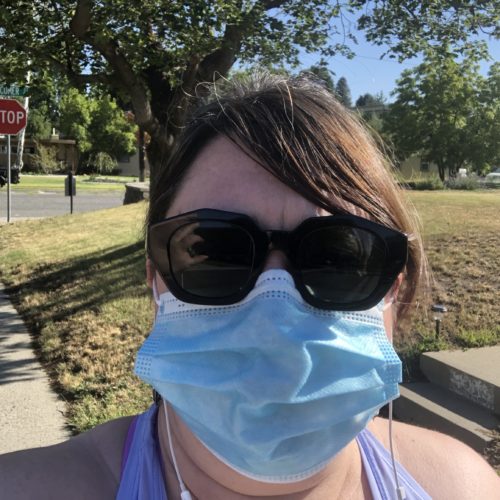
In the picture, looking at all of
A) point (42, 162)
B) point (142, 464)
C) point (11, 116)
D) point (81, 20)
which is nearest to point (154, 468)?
point (142, 464)

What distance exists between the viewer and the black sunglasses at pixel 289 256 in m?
1.26

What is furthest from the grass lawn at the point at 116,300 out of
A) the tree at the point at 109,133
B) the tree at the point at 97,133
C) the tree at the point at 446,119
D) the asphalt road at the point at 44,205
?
the tree at the point at 109,133

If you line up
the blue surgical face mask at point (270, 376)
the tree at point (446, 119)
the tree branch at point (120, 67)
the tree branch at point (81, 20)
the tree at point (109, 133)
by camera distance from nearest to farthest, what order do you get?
the blue surgical face mask at point (270, 376) < the tree branch at point (81, 20) < the tree branch at point (120, 67) < the tree at point (446, 119) < the tree at point (109, 133)

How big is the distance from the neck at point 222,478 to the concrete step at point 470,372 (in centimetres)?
239

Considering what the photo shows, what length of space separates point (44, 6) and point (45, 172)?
47.3m

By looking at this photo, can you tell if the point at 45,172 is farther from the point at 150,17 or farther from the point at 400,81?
the point at 150,17

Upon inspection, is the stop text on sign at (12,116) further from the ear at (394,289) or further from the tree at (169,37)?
the ear at (394,289)

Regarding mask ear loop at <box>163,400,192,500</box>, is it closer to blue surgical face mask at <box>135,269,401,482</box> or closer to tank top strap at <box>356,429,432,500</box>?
blue surgical face mask at <box>135,269,401,482</box>

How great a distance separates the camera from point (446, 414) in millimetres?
3406

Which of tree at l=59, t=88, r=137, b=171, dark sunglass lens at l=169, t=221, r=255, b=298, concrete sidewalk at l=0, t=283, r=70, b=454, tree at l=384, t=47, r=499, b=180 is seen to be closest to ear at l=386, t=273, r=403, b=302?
dark sunglass lens at l=169, t=221, r=255, b=298

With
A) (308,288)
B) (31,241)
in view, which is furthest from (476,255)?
(31,241)

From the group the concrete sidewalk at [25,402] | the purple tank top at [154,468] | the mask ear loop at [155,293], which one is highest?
the mask ear loop at [155,293]

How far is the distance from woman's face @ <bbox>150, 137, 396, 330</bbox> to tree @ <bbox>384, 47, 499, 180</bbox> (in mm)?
37008

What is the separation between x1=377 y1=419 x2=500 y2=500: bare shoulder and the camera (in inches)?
57.2
